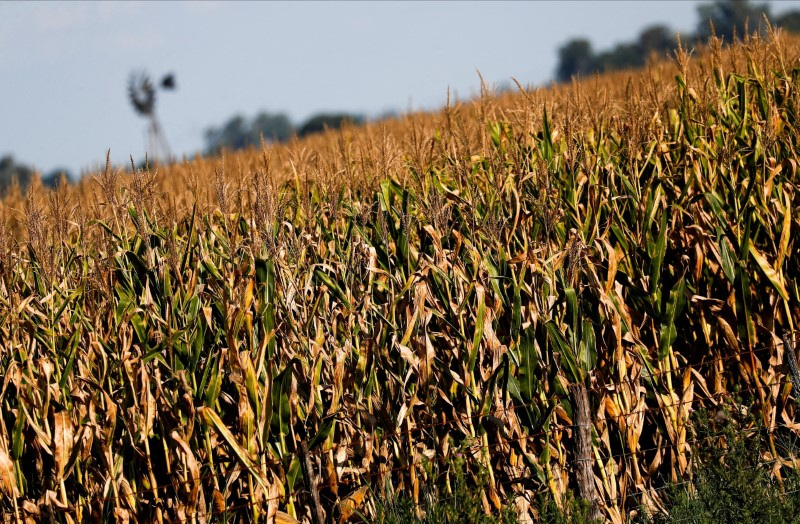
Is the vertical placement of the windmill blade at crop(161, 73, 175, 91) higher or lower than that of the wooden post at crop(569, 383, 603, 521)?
higher

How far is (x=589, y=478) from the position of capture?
4.64 meters

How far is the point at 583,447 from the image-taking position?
4.67 m

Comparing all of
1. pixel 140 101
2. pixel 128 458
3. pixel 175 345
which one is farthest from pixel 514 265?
pixel 140 101

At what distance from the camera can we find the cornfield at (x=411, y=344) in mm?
4594

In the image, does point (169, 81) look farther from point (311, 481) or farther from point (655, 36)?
point (655, 36)

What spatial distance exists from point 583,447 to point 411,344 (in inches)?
43.4

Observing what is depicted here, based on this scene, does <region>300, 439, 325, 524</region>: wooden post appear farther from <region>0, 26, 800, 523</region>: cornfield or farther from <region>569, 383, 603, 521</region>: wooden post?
<region>569, 383, 603, 521</region>: wooden post

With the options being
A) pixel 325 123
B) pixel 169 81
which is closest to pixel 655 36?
pixel 169 81

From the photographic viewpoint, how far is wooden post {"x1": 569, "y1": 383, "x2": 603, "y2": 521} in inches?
182

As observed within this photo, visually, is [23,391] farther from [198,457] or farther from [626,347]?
[626,347]

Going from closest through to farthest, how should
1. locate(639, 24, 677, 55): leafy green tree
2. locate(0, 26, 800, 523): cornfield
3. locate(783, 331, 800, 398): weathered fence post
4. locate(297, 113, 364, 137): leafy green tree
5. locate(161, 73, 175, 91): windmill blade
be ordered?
locate(0, 26, 800, 523): cornfield, locate(783, 331, 800, 398): weathered fence post, locate(297, 113, 364, 137): leafy green tree, locate(161, 73, 175, 91): windmill blade, locate(639, 24, 677, 55): leafy green tree

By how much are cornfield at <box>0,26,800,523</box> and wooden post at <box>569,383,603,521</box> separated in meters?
0.07

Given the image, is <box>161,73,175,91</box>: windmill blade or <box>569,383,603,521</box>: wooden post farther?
<box>161,73,175,91</box>: windmill blade


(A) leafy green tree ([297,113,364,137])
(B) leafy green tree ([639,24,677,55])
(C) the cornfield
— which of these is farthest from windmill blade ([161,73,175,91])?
(B) leafy green tree ([639,24,677,55])
